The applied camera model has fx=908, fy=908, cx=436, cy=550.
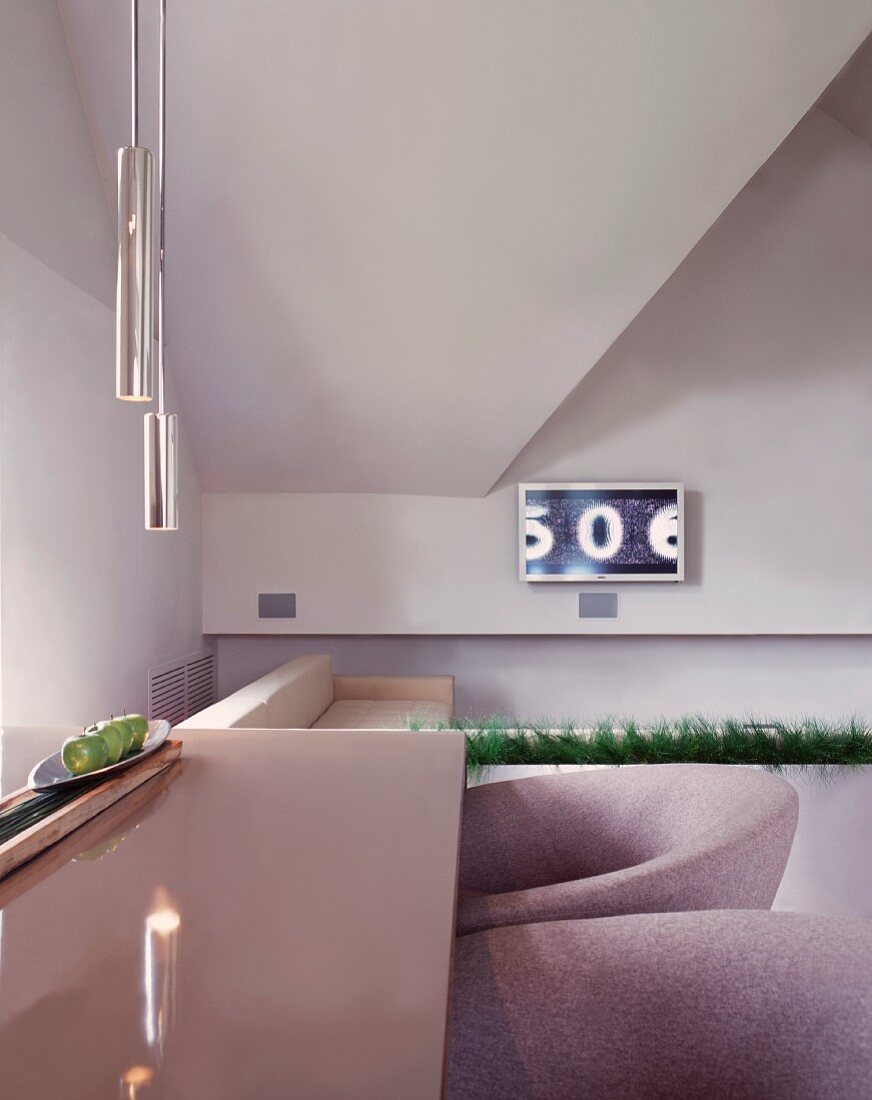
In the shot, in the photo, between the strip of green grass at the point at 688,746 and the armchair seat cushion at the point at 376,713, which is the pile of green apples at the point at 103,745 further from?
the armchair seat cushion at the point at 376,713

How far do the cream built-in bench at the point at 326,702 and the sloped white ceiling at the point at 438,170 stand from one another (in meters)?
1.33

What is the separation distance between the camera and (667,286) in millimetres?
5066

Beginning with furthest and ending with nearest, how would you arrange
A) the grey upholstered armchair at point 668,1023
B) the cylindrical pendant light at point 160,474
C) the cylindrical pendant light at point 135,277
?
the cylindrical pendant light at point 160,474 < the cylindrical pendant light at point 135,277 < the grey upholstered armchair at point 668,1023

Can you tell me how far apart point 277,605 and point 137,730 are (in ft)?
12.1

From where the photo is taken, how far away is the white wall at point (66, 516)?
2.88m

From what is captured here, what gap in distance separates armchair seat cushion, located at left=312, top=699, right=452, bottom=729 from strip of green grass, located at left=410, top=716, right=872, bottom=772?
1232mm

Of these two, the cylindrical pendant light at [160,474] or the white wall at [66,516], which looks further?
the white wall at [66,516]

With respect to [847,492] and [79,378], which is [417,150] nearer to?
[79,378]

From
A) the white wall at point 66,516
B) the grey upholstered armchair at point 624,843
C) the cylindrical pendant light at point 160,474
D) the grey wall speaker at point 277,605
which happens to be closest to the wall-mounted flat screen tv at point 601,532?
the grey wall speaker at point 277,605

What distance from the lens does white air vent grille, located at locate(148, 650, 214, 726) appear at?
13.4ft

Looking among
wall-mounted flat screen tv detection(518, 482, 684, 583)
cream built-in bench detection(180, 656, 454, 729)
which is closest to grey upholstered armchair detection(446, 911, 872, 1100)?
cream built-in bench detection(180, 656, 454, 729)

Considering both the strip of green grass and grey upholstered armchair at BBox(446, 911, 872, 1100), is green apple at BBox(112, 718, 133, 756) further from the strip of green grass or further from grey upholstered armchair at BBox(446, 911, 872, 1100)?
the strip of green grass

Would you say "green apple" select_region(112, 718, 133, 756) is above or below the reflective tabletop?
above

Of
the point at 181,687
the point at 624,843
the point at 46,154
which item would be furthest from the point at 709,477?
the point at 624,843
